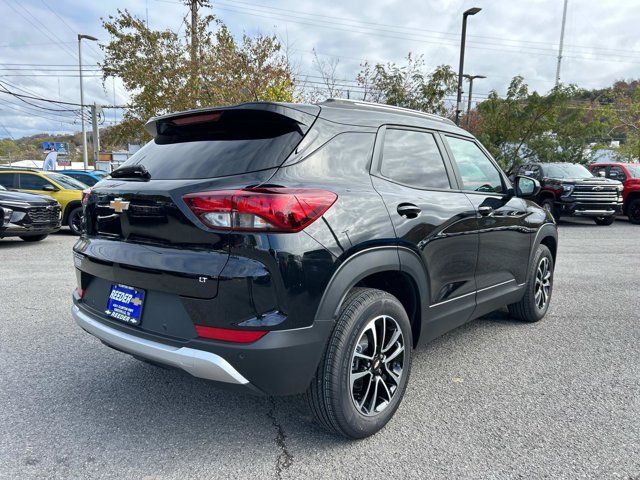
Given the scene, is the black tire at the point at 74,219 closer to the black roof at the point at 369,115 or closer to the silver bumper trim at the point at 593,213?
the black roof at the point at 369,115

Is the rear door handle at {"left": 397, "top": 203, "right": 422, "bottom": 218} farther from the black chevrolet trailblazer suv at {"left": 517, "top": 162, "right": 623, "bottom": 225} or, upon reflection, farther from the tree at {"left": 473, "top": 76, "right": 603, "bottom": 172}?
the tree at {"left": 473, "top": 76, "right": 603, "bottom": 172}

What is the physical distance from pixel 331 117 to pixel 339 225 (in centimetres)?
69

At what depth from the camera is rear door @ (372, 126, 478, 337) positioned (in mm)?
2742

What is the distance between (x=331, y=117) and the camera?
2604mm

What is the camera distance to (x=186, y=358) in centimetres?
218

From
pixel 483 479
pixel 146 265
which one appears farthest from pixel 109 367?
pixel 483 479

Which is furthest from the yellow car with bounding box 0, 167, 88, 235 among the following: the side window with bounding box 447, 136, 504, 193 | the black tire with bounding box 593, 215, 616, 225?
the black tire with bounding box 593, 215, 616, 225

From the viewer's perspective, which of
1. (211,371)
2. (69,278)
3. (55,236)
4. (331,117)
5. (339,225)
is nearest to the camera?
(211,371)

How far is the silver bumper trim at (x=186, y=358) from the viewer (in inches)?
84.1

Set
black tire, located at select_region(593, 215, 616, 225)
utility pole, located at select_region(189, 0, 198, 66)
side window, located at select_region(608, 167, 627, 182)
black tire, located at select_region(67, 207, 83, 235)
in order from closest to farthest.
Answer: black tire, located at select_region(67, 207, 83, 235), black tire, located at select_region(593, 215, 616, 225), side window, located at select_region(608, 167, 627, 182), utility pole, located at select_region(189, 0, 198, 66)

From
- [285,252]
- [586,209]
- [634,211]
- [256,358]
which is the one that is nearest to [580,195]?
[586,209]

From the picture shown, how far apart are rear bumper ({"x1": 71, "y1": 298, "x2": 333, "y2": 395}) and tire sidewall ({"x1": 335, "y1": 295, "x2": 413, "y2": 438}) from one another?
155 mm

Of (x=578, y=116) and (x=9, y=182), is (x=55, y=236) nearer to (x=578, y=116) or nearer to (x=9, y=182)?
(x=9, y=182)

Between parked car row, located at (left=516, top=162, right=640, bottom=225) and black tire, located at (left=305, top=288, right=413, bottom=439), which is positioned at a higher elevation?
parked car row, located at (left=516, top=162, right=640, bottom=225)
